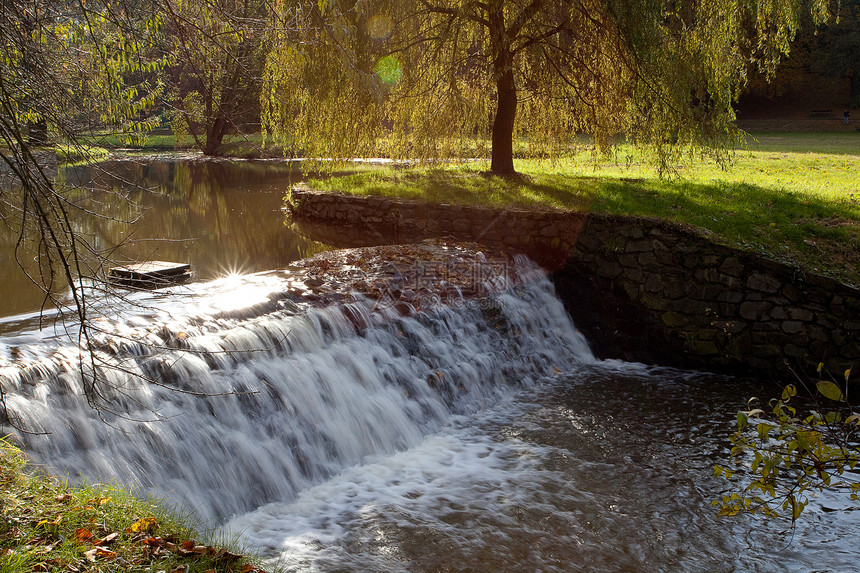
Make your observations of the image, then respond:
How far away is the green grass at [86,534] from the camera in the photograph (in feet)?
12.1

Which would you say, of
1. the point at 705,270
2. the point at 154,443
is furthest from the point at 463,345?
the point at 154,443

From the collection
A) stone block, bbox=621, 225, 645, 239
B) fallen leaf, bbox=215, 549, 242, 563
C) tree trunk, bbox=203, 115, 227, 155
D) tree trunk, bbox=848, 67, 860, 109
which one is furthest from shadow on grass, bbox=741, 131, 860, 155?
tree trunk, bbox=203, 115, 227, 155

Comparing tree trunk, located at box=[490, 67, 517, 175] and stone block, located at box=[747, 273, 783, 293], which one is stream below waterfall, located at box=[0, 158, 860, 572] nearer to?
stone block, located at box=[747, 273, 783, 293]

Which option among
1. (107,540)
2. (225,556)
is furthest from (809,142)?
(107,540)

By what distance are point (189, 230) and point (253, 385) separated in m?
9.87

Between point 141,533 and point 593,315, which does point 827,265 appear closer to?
point 593,315

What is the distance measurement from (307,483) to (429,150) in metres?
10.4

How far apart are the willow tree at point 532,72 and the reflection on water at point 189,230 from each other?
235 cm

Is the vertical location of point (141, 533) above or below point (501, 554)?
above

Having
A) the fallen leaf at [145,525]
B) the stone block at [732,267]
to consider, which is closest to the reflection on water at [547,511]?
the fallen leaf at [145,525]

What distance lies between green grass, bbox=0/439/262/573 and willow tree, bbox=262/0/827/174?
8585 mm

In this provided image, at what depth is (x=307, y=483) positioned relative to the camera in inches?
254

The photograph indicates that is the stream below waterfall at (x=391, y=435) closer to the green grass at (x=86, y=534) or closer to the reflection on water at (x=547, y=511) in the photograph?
the reflection on water at (x=547, y=511)

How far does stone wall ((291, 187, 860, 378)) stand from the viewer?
9414 mm
